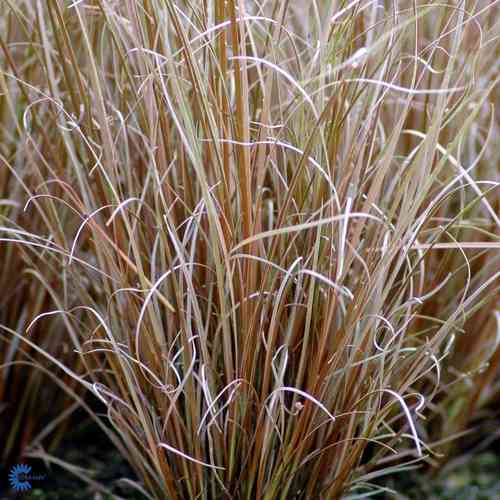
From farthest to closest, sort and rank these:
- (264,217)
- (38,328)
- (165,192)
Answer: (38,328), (264,217), (165,192)

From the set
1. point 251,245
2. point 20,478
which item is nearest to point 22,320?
point 20,478

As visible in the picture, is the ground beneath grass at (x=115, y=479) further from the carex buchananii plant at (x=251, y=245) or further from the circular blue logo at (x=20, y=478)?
the carex buchananii plant at (x=251, y=245)

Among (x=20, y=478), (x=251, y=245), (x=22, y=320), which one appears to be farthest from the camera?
(x=22, y=320)

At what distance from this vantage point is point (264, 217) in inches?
49.1

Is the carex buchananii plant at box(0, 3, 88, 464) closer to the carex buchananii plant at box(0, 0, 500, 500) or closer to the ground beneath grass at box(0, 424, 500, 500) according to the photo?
the ground beneath grass at box(0, 424, 500, 500)

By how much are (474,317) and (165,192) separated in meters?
0.71

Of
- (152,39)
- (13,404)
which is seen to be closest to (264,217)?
(152,39)

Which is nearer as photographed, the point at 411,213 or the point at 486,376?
the point at 411,213

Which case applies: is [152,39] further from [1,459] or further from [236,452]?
[1,459]

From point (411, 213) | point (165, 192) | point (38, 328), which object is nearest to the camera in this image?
point (411, 213)

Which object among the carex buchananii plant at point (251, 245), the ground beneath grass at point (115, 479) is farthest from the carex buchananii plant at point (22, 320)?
the carex buchananii plant at point (251, 245)

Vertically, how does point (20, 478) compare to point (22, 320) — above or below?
below

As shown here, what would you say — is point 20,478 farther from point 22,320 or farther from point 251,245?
point 251,245

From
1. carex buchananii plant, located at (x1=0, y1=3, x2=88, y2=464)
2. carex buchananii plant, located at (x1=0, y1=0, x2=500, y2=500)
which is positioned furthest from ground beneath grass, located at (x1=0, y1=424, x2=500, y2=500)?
carex buchananii plant, located at (x1=0, y1=0, x2=500, y2=500)
